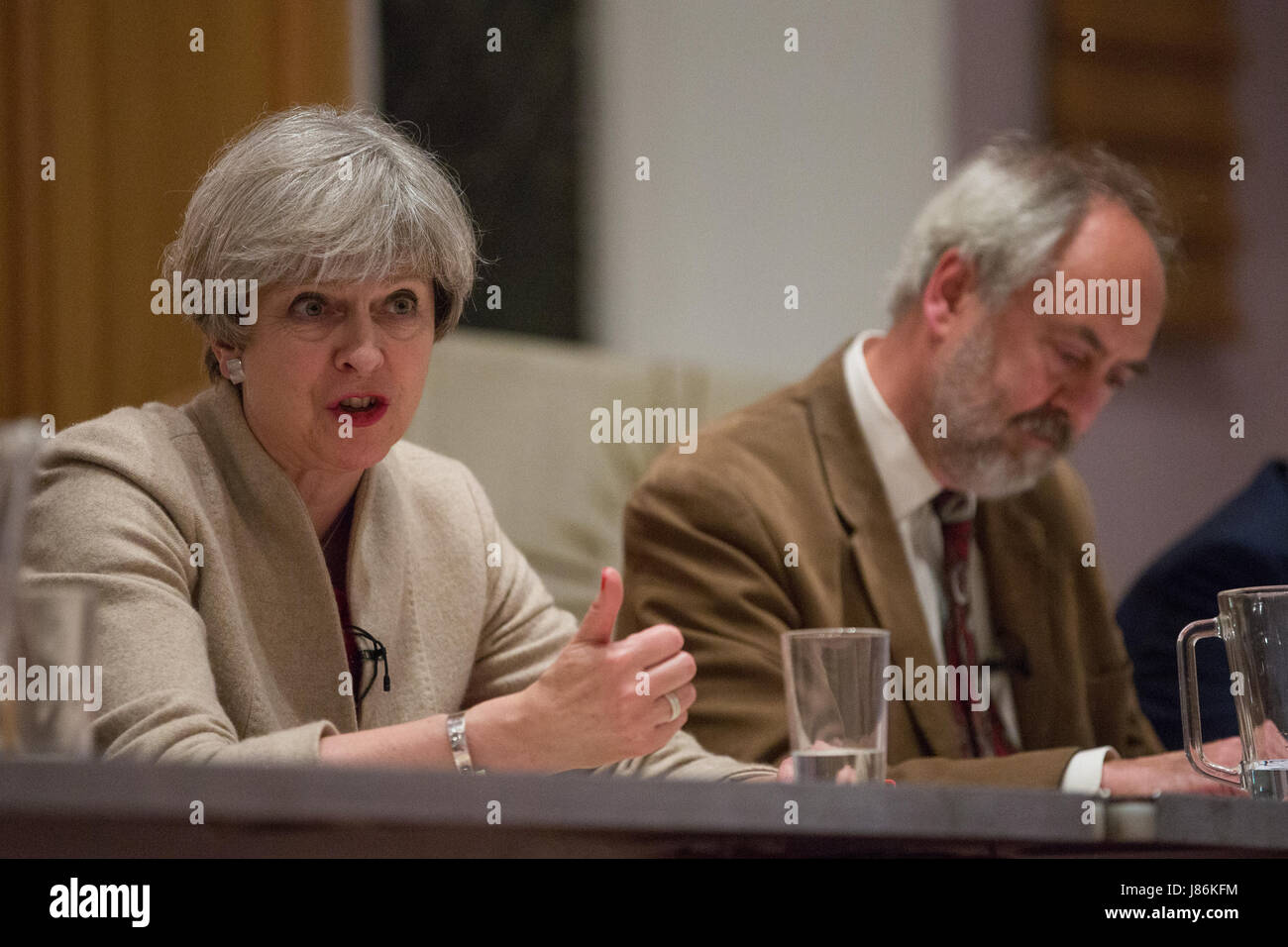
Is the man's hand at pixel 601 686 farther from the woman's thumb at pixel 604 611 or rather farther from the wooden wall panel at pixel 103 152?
the wooden wall panel at pixel 103 152

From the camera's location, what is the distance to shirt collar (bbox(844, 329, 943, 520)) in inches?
69.1

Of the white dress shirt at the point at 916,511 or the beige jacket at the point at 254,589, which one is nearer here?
the beige jacket at the point at 254,589

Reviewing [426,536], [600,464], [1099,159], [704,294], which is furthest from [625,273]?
[426,536]

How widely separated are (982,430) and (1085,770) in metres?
0.51

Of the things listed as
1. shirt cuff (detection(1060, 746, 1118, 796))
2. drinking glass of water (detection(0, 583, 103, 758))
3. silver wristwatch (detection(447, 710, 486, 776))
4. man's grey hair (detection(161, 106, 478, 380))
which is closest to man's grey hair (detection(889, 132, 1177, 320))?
shirt cuff (detection(1060, 746, 1118, 796))

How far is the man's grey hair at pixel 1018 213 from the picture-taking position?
6.04ft

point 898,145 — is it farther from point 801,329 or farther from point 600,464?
point 600,464

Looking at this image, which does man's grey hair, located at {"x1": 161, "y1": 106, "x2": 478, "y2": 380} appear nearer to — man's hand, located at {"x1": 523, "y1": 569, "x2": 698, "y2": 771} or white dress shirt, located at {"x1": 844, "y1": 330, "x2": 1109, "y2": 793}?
man's hand, located at {"x1": 523, "y1": 569, "x2": 698, "y2": 771}

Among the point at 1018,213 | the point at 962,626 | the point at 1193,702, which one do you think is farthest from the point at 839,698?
the point at 1018,213

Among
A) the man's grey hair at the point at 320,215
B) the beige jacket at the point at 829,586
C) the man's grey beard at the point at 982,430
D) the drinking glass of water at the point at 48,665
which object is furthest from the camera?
the man's grey beard at the point at 982,430

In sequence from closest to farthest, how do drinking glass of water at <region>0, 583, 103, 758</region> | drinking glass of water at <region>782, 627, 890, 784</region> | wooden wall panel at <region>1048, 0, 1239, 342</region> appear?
drinking glass of water at <region>0, 583, 103, 758</region> → drinking glass of water at <region>782, 627, 890, 784</region> → wooden wall panel at <region>1048, 0, 1239, 342</region>

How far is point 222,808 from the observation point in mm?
577

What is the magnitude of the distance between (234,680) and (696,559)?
1.88 feet

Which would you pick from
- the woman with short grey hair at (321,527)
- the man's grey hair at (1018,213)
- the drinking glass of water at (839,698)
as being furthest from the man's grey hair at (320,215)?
the man's grey hair at (1018,213)
